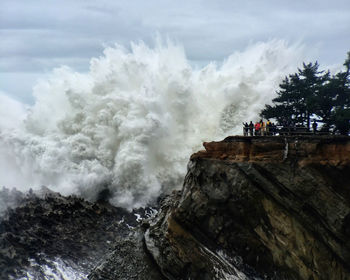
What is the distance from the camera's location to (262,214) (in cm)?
2097

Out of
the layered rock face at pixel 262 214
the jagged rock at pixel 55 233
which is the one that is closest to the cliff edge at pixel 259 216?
the layered rock face at pixel 262 214

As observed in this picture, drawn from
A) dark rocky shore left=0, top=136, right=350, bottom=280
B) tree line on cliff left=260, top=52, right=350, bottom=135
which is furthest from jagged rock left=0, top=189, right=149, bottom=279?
tree line on cliff left=260, top=52, right=350, bottom=135

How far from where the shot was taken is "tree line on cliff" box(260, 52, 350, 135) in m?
26.0

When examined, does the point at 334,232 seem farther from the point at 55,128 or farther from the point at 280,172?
the point at 55,128

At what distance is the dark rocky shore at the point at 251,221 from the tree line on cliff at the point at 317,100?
5.46m

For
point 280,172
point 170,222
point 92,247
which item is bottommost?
point 92,247

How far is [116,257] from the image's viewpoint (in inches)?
985

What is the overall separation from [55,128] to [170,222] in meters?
32.4

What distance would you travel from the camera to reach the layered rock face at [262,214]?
19844mm

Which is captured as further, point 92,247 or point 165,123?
point 165,123

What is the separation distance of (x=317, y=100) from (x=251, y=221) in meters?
9.67

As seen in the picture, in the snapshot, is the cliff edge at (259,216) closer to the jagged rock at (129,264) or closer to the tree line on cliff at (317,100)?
the jagged rock at (129,264)

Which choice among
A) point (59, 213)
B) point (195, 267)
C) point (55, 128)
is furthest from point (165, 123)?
point (195, 267)

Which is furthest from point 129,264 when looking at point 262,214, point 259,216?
point 262,214
